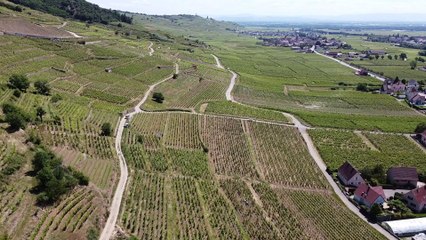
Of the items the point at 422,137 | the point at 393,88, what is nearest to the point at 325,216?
the point at 422,137

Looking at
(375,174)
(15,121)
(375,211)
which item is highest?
(15,121)

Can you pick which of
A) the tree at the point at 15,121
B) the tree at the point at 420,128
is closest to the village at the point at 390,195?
the tree at the point at 420,128

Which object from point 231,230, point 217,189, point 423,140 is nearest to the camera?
point 231,230

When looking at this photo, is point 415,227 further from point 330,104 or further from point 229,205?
point 330,104

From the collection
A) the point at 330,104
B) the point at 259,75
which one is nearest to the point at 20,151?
the point at 330,104

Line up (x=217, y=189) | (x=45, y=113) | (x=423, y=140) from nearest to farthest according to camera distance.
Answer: (x=217, y=189)
(x=45, y=113)
(x=423, y=140)

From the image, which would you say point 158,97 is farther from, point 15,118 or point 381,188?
point 381,188

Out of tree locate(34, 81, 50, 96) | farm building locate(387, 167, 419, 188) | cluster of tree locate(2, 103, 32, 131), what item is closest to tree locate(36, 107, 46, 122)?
cluster of tree locate(2, 103, 32, 131)
